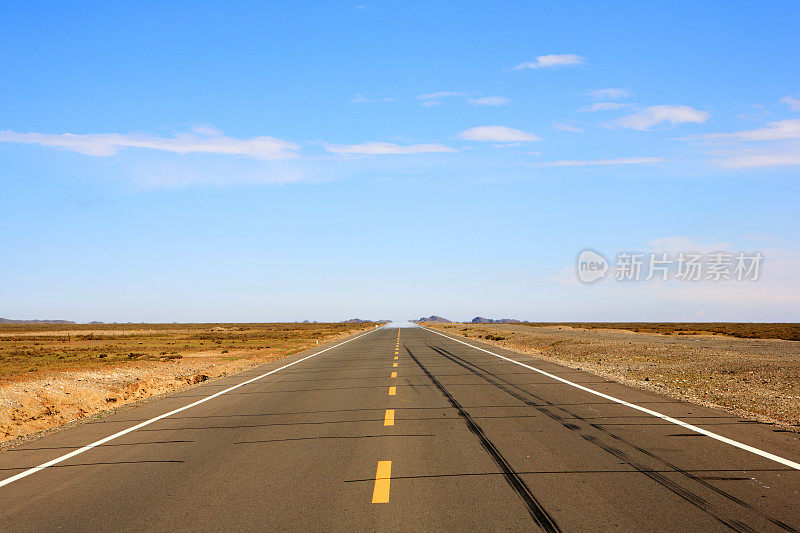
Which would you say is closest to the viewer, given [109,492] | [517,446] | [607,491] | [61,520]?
[61,520]

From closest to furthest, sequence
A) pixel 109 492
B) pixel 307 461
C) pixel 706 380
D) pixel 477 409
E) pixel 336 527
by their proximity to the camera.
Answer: pixel 336 527
pixel 109 492
pixel 307 461
pixel 477 409
pixel 706 380

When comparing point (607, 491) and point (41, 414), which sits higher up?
point (607, 491)

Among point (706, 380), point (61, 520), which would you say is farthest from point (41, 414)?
point (706, 380)

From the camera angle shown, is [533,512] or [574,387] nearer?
[533,512]

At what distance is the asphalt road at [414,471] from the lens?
5.64 metres

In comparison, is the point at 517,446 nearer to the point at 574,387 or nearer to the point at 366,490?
the point at 366,490

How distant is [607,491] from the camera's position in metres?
6.35

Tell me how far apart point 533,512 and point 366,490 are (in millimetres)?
1863

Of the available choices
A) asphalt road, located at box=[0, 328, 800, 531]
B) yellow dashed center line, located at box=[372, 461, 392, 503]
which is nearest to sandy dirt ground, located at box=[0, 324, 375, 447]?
asphalt road, located at box=[0, 328, 800, 531]

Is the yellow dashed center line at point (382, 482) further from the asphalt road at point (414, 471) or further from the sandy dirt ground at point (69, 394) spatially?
the sandy dirt ground at point (69, 394)

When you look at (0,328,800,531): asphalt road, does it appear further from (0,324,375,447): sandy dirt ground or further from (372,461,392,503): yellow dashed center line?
(0,324,375,447): sandy dirt ground

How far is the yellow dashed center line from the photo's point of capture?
6219 millimetres

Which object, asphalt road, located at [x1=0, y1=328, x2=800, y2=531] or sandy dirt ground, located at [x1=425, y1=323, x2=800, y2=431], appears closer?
asphalt road, located at [x1=0, y1=328, x2=800, y2=531]

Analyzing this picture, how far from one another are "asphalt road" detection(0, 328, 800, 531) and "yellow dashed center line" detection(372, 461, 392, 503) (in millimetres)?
33
